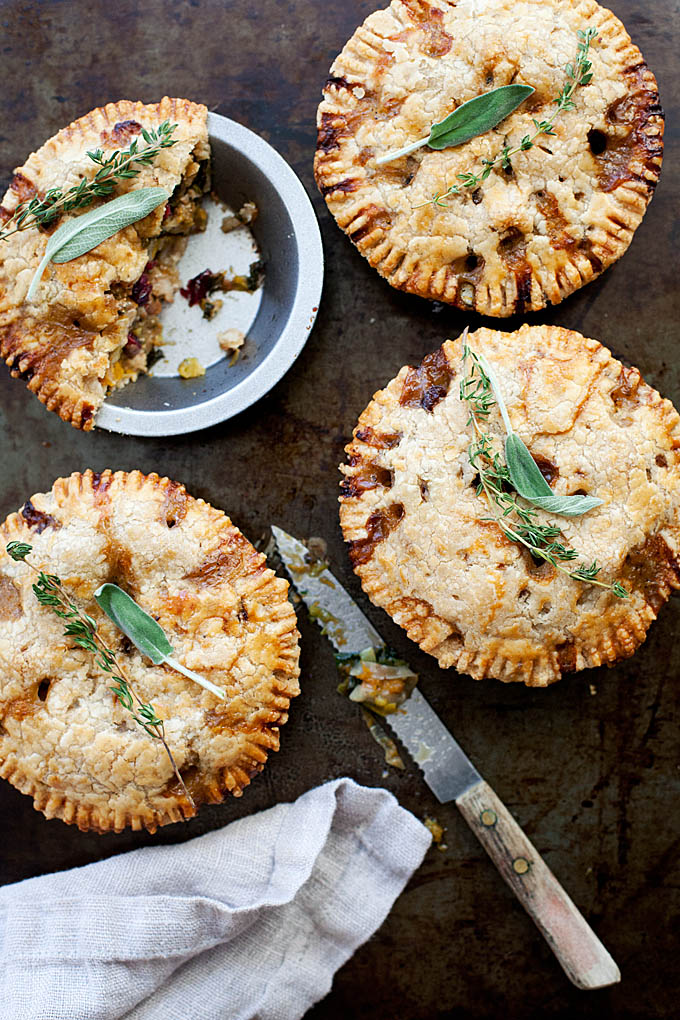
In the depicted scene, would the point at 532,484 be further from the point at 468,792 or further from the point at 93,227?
the point at 93,227

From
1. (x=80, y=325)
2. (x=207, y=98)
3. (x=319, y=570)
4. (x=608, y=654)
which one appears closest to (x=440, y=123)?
(x=207, y=98)

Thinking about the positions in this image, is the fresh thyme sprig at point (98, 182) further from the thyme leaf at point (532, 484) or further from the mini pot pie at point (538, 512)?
the thyme leaf at point (532, 484)

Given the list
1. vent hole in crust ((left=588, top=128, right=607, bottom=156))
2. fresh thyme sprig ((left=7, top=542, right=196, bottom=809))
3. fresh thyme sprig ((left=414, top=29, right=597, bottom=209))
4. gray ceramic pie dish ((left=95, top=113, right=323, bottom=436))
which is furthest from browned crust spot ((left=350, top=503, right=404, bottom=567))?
vent hole in crust ((left=588, top=128, right=607, bottom=156))

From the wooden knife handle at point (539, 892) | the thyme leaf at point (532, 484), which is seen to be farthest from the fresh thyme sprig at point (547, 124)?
the wooden knife handle at point (539, 892)

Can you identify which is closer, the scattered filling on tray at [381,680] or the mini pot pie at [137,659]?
the mini pot pie at [137,659]

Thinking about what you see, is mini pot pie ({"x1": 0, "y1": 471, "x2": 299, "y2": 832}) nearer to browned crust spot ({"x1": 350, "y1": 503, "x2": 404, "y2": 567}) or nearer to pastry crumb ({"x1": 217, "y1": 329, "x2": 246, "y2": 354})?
browned crust spot ({"x1": 350, "y1": 503, "x2": 404, "y2": 567})

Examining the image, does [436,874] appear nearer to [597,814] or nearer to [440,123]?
[597,814]

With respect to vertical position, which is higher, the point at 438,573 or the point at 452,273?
the point at 452,273
